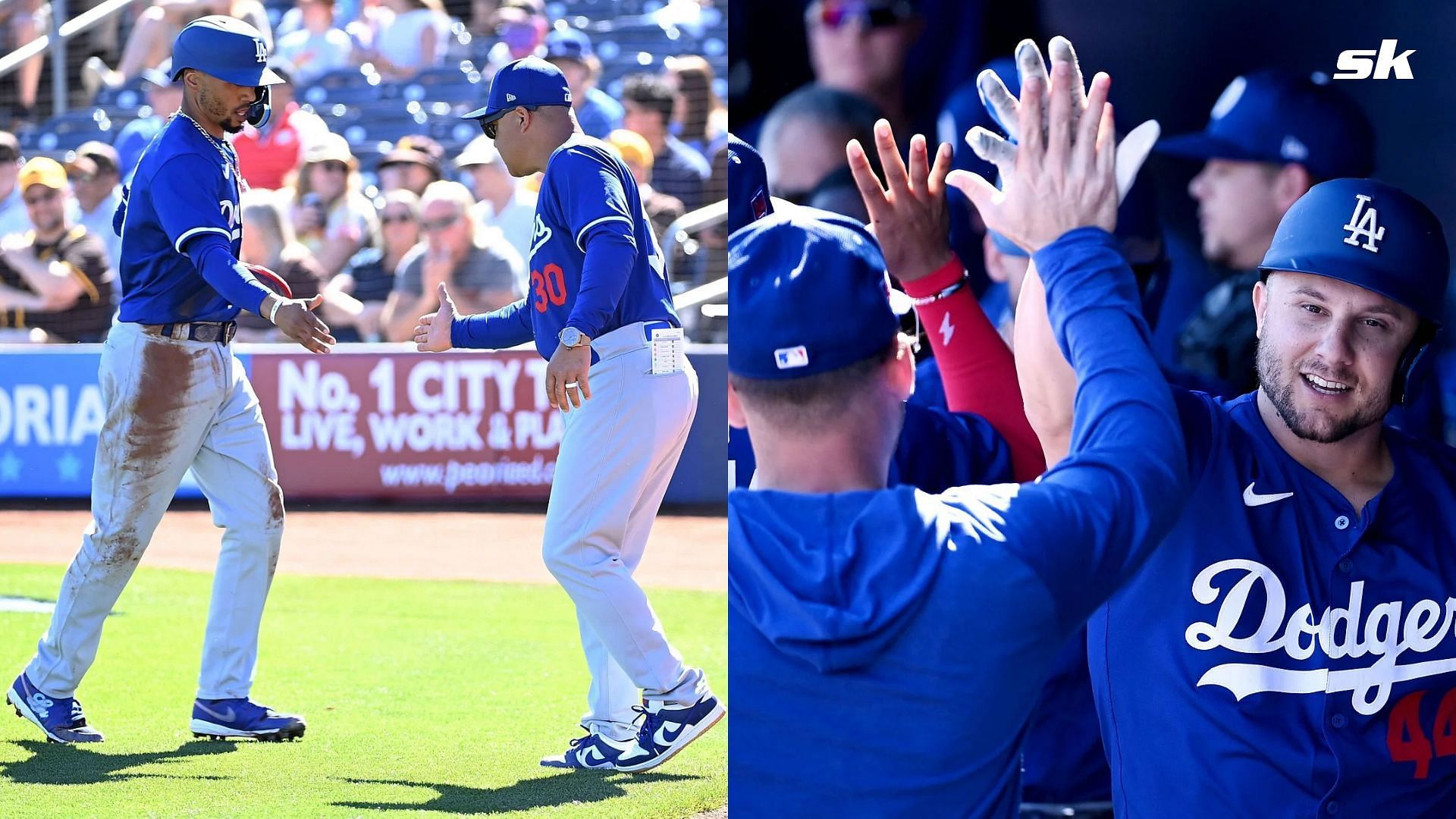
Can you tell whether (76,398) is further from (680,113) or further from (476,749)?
(476,749)

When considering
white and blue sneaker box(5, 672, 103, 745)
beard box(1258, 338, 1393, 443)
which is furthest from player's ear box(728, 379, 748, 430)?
white and blue sneaker box(5, 672, 103, 745)

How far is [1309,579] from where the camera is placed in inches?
68.1

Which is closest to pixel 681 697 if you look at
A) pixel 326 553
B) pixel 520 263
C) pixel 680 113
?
pixel 326 553

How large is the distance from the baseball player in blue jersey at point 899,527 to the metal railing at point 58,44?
11.9 metres

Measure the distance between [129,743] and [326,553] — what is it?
13.2 ft

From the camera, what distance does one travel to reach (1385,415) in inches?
69.0

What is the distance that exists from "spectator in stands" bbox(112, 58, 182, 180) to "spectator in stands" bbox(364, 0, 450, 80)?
63.5 inches

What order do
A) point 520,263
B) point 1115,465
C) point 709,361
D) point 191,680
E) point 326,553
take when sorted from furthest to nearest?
point 520,263, point 709,361, point 326,553, point 191,680, point 1115,465

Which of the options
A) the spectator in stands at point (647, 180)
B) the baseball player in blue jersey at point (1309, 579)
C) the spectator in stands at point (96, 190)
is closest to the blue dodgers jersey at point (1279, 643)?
the baseball player in blue jersey at point (1309, 579)

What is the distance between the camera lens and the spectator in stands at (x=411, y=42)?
464 inches

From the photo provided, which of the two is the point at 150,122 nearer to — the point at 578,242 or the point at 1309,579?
the point at 578,242

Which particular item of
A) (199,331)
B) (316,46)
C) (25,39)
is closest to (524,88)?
(199,331)

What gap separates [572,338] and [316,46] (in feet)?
30.5

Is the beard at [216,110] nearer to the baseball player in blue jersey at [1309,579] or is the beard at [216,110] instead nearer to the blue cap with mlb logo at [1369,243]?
the baseball player in blue jersey at [1309,579]
